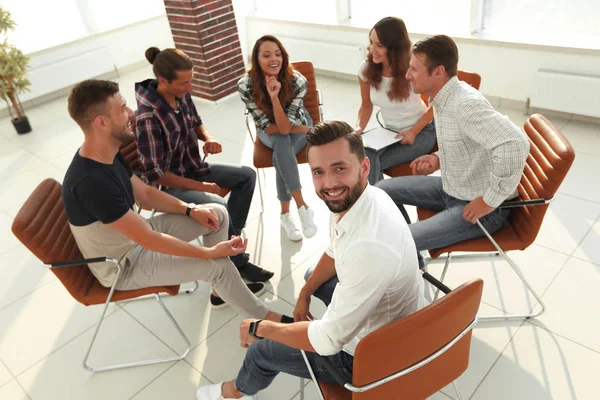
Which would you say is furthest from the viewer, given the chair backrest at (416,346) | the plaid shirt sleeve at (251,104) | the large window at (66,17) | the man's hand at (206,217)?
the large window at (66,17)

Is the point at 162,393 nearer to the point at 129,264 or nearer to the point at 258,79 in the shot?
the point at 129,264

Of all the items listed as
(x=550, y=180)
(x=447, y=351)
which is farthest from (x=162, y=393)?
(x=550, y=180)

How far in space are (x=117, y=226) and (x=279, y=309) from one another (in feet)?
3.31

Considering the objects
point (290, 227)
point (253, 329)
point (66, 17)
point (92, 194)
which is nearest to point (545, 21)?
Result: point (290, 227)

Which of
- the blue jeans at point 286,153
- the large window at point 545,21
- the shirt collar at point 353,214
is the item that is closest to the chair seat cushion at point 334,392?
the shirt collar at point 353,214

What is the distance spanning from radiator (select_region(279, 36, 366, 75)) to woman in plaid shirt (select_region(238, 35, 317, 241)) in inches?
87.7

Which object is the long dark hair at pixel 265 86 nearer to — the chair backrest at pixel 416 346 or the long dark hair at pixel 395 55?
the long dark hair at pixel 395 55

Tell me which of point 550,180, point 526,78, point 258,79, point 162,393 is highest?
point 258,79

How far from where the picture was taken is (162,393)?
216 centimetres

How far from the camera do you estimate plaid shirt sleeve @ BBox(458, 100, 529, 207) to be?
187 cm

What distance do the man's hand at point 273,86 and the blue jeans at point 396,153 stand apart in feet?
2.17

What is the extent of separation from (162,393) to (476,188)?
173 cm

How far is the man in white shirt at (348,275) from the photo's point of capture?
1.30 m

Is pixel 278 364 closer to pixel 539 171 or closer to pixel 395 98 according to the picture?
pixel 539 171
